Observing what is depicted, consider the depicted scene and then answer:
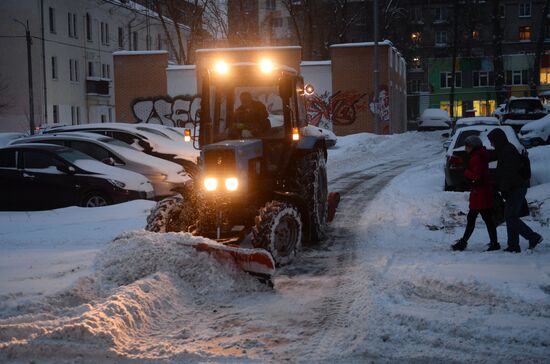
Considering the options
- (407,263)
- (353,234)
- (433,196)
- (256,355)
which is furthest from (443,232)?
(256,355)

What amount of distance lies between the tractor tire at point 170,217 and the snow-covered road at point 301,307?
2.27 feet

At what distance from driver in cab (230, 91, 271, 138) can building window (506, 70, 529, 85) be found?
71410 mm

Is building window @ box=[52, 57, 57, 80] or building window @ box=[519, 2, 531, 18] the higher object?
building window @ box=[519, 2, 531, 18]

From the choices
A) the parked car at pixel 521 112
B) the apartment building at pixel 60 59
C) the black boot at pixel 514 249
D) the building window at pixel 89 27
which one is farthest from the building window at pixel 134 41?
the black boot at pixel 514 249

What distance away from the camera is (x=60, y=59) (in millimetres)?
47031

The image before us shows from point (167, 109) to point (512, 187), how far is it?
1249 inches

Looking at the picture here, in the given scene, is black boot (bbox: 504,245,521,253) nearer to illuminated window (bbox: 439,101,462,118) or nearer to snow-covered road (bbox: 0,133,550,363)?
snow-covered road (bbox: 0,133,550,363)

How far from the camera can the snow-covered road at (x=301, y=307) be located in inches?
230

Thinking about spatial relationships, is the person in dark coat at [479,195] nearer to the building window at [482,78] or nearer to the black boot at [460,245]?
the black boot at [460,245]

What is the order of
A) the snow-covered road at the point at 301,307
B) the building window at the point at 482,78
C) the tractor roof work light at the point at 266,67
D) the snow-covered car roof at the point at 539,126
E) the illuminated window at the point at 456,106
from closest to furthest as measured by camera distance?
the snow-covered road at the point at 301,307 < the tractor roof work light at the point at 266,67 < the snow-covered car roof at the point at 539,126 < the illuminated window at the point at 456,106 < the building window at the point at 482,78

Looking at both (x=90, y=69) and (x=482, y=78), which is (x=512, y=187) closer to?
(x=90, y=69)

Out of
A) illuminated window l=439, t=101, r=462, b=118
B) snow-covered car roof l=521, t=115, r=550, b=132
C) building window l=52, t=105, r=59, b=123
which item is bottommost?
snow-covered car roof l=521, t=115, r=550, b=132

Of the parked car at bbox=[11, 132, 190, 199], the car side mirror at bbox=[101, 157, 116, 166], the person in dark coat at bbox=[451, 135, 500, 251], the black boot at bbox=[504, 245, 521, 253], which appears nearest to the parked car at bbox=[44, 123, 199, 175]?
the parked car at bbox=[11, 132, 190, 199]

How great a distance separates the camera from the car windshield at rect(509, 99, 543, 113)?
3266 centimetres
